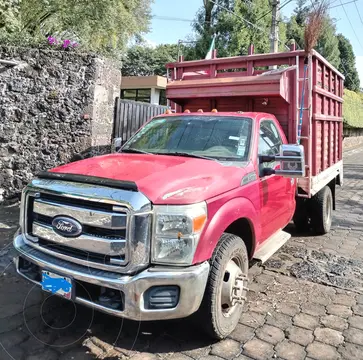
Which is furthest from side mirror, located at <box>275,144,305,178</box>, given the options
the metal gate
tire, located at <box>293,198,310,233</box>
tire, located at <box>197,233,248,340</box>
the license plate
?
the metal gate

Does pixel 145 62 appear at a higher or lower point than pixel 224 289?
higher

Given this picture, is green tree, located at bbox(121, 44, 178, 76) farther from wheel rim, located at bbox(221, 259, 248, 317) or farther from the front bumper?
Result: the front bumper

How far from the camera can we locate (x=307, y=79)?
498cm

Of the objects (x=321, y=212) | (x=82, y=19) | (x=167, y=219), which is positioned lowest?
(x=321, y=212)

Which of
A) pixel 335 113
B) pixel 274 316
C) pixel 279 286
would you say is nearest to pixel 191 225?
pixel 274 316

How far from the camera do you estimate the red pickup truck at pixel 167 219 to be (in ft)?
8.26

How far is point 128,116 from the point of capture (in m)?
8.00

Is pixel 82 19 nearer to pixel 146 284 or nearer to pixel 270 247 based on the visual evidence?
pixel 270 247

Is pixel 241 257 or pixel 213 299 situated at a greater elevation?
pixel 241 257

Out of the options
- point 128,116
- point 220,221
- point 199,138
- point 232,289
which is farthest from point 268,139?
point 128,116

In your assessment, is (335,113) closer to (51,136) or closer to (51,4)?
(51,136)

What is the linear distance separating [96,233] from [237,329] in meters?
1.55

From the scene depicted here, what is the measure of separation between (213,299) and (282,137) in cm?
246

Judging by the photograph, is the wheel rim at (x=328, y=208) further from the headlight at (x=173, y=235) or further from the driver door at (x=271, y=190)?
the headlight at (x=173, y=235)
